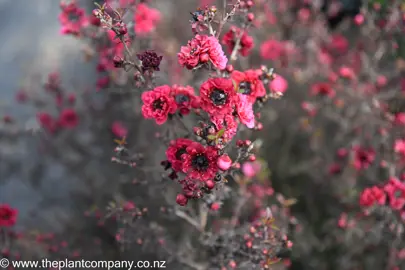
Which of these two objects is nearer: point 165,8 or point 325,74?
point 325,74

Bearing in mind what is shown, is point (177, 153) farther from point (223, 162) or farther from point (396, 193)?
point (396, 193)

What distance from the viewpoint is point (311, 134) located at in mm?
2945

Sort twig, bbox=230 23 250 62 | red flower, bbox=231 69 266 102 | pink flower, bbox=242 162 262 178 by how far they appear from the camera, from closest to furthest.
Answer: red flower, bbox=231 69 266 102 < twig, bbox=230 23 250 62 < pink flower, bbox=242 162 262 178

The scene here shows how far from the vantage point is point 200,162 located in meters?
1.38

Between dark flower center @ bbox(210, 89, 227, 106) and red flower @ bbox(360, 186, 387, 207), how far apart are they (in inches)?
37.3

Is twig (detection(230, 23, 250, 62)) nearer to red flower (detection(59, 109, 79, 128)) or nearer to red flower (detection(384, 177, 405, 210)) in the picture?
red flower (detection(384, 177, 405, 210))

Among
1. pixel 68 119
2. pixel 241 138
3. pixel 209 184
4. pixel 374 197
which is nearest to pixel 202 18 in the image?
pixel 209 184

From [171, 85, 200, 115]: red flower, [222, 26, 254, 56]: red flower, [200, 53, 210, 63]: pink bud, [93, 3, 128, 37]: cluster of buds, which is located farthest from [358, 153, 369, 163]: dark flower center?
[93, 3, 128, 37]: cluster of buds

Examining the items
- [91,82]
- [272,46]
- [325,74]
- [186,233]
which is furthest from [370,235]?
[91,82]

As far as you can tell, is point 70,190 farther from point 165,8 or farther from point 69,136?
point 165,8

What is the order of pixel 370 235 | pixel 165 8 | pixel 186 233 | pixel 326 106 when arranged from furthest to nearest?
pixel 165 8
pixel 326 106
pixel 186 233
pixel 370 235

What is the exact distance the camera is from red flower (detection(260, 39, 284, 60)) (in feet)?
10.2

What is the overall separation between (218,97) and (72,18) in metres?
1.10

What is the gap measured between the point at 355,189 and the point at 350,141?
14.0 inches
